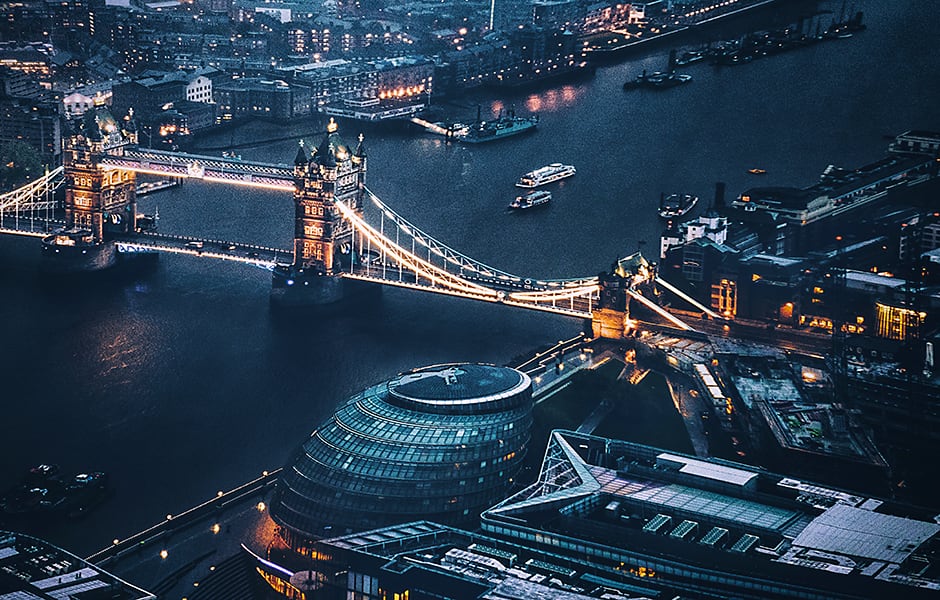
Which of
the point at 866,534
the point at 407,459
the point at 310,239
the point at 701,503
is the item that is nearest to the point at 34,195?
the point at 310,239

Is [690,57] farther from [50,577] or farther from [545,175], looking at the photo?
[50,577]

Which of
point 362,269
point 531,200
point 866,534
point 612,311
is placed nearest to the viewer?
point 866,534

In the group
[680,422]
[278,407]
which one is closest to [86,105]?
[278,407]

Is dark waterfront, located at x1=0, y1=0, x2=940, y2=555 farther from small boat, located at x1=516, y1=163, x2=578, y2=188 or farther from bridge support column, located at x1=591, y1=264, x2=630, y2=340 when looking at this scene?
bridge support column, located at x1=591, y1=264, x2=630, y2=340

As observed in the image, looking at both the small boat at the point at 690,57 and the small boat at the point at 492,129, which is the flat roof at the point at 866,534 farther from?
the small boat at the point at 690,57

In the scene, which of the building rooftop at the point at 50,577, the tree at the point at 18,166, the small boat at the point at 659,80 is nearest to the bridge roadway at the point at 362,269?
the tree at the point at 18,166

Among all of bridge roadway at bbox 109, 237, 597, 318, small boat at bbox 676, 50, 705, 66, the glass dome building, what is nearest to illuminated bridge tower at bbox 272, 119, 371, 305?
bridge roadway at bbox 109, 237, 597, 318
